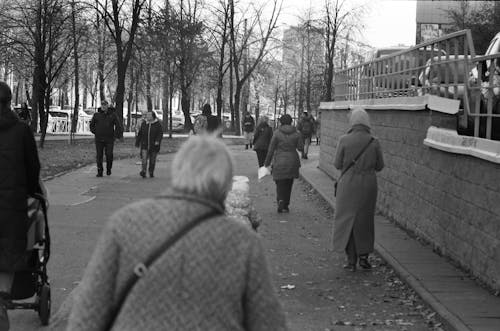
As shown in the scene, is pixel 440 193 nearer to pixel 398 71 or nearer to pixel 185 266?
pixel 398 71

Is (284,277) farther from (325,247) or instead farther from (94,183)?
(94,183)

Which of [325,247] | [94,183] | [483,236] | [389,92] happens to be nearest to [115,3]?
[94,183]

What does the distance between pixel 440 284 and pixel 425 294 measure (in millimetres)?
567

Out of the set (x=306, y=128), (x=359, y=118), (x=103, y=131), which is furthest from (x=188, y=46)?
(x=359, y=118)

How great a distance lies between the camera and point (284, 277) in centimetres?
939

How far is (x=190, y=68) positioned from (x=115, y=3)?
462 inches

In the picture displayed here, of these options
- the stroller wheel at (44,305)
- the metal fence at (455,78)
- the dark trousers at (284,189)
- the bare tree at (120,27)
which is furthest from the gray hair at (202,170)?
the bare tree at (120,27)

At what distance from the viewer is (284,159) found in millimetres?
15312

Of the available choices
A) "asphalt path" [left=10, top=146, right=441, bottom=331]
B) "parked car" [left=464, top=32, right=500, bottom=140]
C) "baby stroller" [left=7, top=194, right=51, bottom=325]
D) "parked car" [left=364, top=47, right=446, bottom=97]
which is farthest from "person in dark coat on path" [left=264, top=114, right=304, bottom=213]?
"baby stroller" [left=7, top=194, right=51, bottom=325]

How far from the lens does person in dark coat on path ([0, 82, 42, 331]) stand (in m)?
5.91

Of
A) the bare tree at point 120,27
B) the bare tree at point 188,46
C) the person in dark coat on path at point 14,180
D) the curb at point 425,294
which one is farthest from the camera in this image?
the bare tree at point 188,46

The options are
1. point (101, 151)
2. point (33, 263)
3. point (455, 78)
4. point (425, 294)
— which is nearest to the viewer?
point (33, 263)

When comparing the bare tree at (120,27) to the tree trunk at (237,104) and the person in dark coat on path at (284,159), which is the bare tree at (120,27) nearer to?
the tree trunk at (237,104)

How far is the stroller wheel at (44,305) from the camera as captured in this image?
22.0ft
